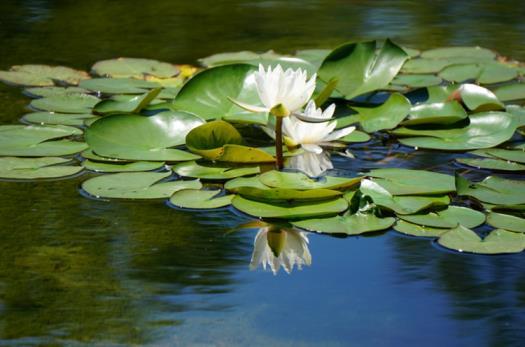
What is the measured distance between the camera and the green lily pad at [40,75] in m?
2.88

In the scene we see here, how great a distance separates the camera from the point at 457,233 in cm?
184

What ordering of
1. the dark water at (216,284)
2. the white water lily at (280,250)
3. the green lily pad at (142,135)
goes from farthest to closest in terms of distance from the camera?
1. the green lily pad at (142,135)
2. the white water lily at (280,250)
3. the dark water at (216,284)

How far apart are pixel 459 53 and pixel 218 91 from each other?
1.04m

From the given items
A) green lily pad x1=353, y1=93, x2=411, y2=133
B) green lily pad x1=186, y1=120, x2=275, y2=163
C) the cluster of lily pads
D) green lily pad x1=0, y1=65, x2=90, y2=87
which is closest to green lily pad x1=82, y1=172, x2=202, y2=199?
the cluster of lily pads

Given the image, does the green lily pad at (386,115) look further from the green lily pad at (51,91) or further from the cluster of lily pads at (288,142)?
the green lily pad at (51,91)

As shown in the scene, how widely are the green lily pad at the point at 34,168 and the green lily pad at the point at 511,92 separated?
1.23m

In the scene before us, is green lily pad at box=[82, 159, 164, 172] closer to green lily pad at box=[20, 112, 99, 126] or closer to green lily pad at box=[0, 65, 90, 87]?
green lily pad at box=[20, 112, 99, 126]

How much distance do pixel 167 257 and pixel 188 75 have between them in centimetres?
131

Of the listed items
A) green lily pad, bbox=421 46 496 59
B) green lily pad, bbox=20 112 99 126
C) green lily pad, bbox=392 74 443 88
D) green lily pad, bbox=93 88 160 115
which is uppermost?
green lily pad, bbox=93 88 160 115

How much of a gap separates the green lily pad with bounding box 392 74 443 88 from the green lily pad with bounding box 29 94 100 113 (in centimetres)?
89

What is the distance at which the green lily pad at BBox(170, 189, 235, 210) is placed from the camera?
2004 millimetres

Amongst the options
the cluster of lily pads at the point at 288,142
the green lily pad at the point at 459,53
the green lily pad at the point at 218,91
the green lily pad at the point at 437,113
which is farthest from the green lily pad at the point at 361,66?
the green lily pad at the point at 459,53

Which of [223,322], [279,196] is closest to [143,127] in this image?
[279,196]

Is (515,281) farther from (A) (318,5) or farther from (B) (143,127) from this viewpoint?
(A) (318,5)
